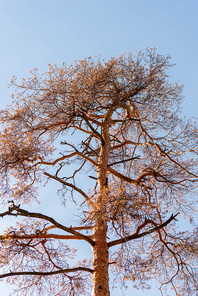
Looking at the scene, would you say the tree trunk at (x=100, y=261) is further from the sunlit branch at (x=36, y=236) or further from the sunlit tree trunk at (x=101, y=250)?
the sunlit branch at (x=36, y=236)

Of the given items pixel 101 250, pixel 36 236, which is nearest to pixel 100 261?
pixel 101 250

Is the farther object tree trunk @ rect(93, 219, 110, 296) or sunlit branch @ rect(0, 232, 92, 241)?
sunlit branch @ rect(0, 232, 92, 241)

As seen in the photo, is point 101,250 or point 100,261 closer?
point 100,261

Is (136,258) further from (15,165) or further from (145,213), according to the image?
(15,165)

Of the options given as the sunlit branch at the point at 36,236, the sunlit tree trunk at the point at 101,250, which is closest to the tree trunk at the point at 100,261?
the sunlit tree trunk at the point at 101,250

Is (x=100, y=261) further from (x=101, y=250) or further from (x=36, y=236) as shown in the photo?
(x=36, y=236)

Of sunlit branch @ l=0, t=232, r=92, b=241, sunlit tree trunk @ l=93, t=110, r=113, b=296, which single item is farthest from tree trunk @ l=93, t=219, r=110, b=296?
sunlit branch @ l=0, t=232, r=92, b=241

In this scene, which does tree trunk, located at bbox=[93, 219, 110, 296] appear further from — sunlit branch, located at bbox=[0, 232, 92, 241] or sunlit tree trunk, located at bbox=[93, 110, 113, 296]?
sunlit branch, located at bbox=[0, 232, 92, 241]

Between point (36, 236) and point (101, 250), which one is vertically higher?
point (36, 236)

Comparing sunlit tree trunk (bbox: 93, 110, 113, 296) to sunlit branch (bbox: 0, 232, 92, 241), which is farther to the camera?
sunlit branch (bbox: 0, 232, 92, 241)

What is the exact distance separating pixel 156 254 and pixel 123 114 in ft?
13.8

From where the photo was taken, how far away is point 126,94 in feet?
26.5

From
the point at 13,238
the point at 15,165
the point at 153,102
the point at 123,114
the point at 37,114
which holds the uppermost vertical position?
the point at 123,114

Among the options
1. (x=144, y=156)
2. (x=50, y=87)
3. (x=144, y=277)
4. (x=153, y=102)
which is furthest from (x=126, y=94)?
(x=144, y=277)
